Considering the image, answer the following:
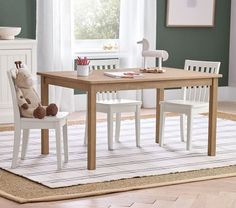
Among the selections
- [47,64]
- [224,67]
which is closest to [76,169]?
[47,64]

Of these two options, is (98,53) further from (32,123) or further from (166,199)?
(166,199)

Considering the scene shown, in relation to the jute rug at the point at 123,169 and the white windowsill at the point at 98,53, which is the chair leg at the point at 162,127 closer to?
the jute rug at the point at 123,169

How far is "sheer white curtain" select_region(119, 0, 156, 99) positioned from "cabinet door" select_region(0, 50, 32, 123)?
1.45 metres

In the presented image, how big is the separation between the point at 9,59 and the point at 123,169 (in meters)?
2.37

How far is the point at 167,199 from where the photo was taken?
4184 millimetres

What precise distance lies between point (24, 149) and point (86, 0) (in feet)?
10.7

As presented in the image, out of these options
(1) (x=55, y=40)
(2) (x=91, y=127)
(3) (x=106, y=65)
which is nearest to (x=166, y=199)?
(2) (x=91, y=127)

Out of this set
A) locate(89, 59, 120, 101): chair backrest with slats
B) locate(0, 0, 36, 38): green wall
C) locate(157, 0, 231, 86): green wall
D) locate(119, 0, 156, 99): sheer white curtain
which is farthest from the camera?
locate(157, 0, 231, 86): green wall

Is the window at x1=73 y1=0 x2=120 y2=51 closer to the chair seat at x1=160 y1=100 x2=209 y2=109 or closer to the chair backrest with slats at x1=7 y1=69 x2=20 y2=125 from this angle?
the chair seat at x1=160 y1=100 x2=209 y2=109

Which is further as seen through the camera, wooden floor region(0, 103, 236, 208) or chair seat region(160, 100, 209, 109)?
chair seat region(160, 100, 209, 109)

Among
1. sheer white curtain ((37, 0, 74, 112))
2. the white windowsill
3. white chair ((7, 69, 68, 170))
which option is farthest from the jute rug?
the white windowsill

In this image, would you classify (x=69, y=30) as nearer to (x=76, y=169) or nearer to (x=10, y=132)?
(x=10, y=132)

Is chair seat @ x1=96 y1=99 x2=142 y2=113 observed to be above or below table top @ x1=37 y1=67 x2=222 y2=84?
below

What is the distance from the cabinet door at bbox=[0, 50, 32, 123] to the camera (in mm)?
6742
